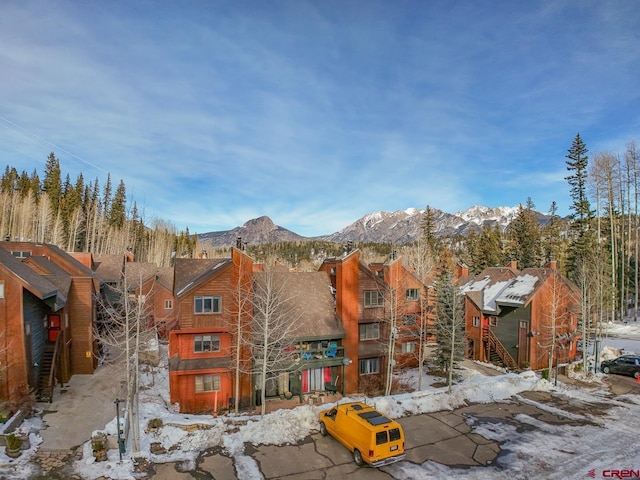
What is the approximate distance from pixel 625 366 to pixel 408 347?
17.1m

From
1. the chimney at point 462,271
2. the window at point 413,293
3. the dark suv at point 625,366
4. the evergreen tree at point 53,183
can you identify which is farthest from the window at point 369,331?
the evergreen tree at point 53,183

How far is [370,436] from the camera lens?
1464cm

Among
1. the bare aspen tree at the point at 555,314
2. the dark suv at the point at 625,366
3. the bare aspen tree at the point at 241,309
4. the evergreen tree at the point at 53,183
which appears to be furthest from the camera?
the evergreen tree at the point at 53,183

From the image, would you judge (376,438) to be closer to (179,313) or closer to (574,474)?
(574,474)

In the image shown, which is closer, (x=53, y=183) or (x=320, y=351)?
(x=320, y=351)

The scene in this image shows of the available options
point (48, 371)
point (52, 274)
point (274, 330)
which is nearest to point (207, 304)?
point (274, 330)

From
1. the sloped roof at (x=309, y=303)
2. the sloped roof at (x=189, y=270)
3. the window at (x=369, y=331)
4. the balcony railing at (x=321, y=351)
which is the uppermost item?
the sloped roof at (x=189, y=270)

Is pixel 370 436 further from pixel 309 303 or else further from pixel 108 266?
pixel 108 266

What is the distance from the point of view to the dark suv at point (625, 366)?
3061 cm

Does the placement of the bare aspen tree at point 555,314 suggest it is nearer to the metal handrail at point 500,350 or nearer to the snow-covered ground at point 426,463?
the metal handrail at point 500,350

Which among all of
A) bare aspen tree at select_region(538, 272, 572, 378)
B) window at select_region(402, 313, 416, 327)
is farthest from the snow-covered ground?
bare aspen tree at select_region(538, 272, 572, 378)

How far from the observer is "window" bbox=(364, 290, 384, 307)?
98.5 feet

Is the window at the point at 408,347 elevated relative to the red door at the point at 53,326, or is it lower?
lower

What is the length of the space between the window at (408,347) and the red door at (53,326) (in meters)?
27.2
